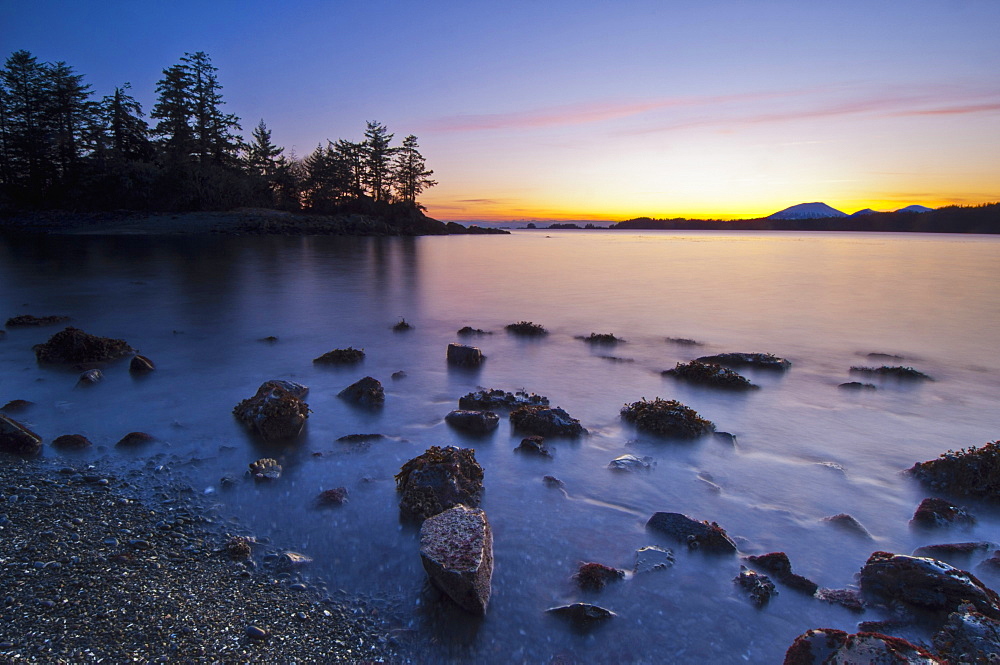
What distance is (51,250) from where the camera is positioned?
103 feet

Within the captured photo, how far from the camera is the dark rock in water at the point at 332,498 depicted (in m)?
4.63

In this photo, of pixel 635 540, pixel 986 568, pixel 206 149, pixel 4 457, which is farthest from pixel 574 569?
pixel 206 149

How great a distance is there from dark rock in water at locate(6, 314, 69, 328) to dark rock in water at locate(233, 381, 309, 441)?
9.62 metres

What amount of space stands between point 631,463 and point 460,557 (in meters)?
2.77

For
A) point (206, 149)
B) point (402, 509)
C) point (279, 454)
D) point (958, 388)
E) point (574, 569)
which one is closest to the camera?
point (574, 569)

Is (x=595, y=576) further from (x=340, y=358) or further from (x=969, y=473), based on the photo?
(x=340, y=358)

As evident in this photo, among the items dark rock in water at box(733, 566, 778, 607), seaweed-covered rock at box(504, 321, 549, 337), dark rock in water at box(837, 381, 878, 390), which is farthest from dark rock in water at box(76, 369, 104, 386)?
dark rock in water at box(837, 381, 878, 390)

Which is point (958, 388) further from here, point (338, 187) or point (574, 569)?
point (338, 187)

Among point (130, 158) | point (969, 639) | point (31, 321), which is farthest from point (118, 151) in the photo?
point (969, 639)

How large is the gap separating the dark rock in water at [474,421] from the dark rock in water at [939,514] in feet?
14.5

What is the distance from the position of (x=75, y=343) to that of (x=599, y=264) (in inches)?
1163

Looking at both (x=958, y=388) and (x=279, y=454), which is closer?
(x=279, y=454)

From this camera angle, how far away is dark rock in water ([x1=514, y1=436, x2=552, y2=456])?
577 centimetres

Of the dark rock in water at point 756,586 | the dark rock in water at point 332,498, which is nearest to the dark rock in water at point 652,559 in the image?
the dark rock in water at point 756,586
